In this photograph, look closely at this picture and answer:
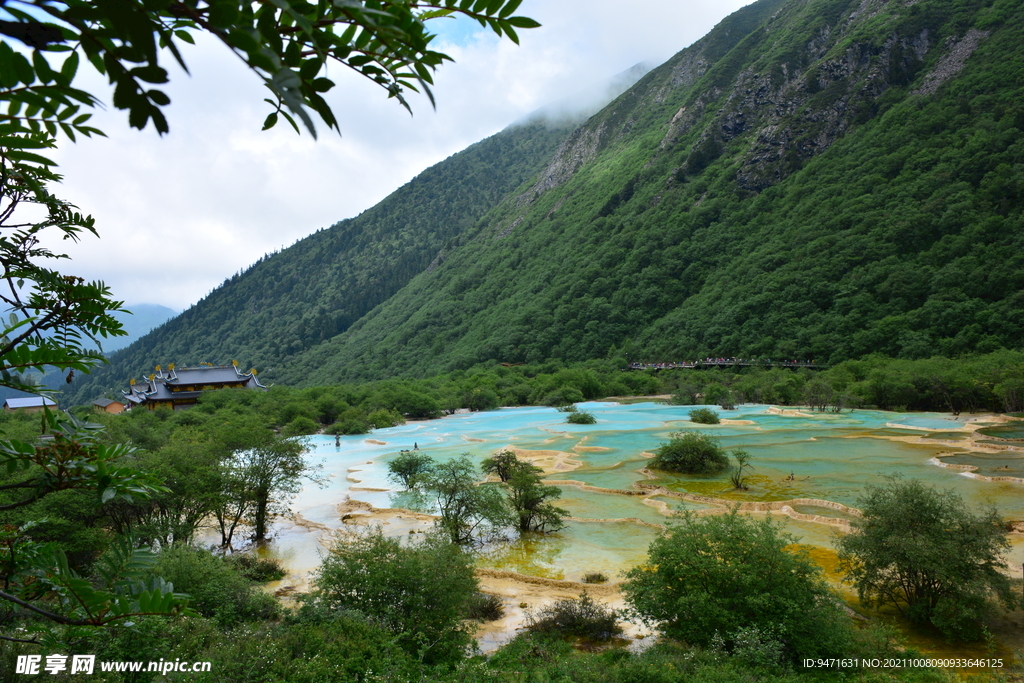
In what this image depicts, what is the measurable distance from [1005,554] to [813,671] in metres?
10.5

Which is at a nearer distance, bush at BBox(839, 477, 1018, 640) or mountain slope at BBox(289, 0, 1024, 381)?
bush at BBox(839, 477, 1018, 640)

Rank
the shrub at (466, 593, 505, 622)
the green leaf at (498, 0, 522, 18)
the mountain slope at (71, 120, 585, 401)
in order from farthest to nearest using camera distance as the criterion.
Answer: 1. the mountain slope at (71, 120, 585, 401)
2. the shrub at (466, 593, 505, 622)
3. the green leaf at (498, 0, 522, 18)

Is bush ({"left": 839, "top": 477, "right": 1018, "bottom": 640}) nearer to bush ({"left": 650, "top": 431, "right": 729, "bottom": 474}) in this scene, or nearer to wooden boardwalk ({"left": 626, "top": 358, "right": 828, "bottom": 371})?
bush ({"left": 650, "top": 431, "right": 729, "bottom": 474})

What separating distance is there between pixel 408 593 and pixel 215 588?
10.5 feet

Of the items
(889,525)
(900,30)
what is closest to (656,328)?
(900,30)

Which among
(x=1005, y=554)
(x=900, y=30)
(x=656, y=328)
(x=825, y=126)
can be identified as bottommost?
(x=1005, y=554)

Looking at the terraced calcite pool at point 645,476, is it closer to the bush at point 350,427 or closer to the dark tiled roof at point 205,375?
the bush at point 350,427

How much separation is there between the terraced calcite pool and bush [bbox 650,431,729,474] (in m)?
0.81

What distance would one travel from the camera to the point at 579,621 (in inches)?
408

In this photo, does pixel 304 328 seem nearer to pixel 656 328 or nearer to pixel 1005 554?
pixel 656 328

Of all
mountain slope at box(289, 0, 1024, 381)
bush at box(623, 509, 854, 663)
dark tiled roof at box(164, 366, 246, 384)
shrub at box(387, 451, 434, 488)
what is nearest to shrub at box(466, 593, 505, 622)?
bush at box(623, 509, 854, 663)

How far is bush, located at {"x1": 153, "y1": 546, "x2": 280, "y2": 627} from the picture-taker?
8469 mm

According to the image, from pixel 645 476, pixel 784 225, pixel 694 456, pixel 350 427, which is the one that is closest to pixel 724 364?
pixel 784 225

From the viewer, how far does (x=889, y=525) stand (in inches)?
413
